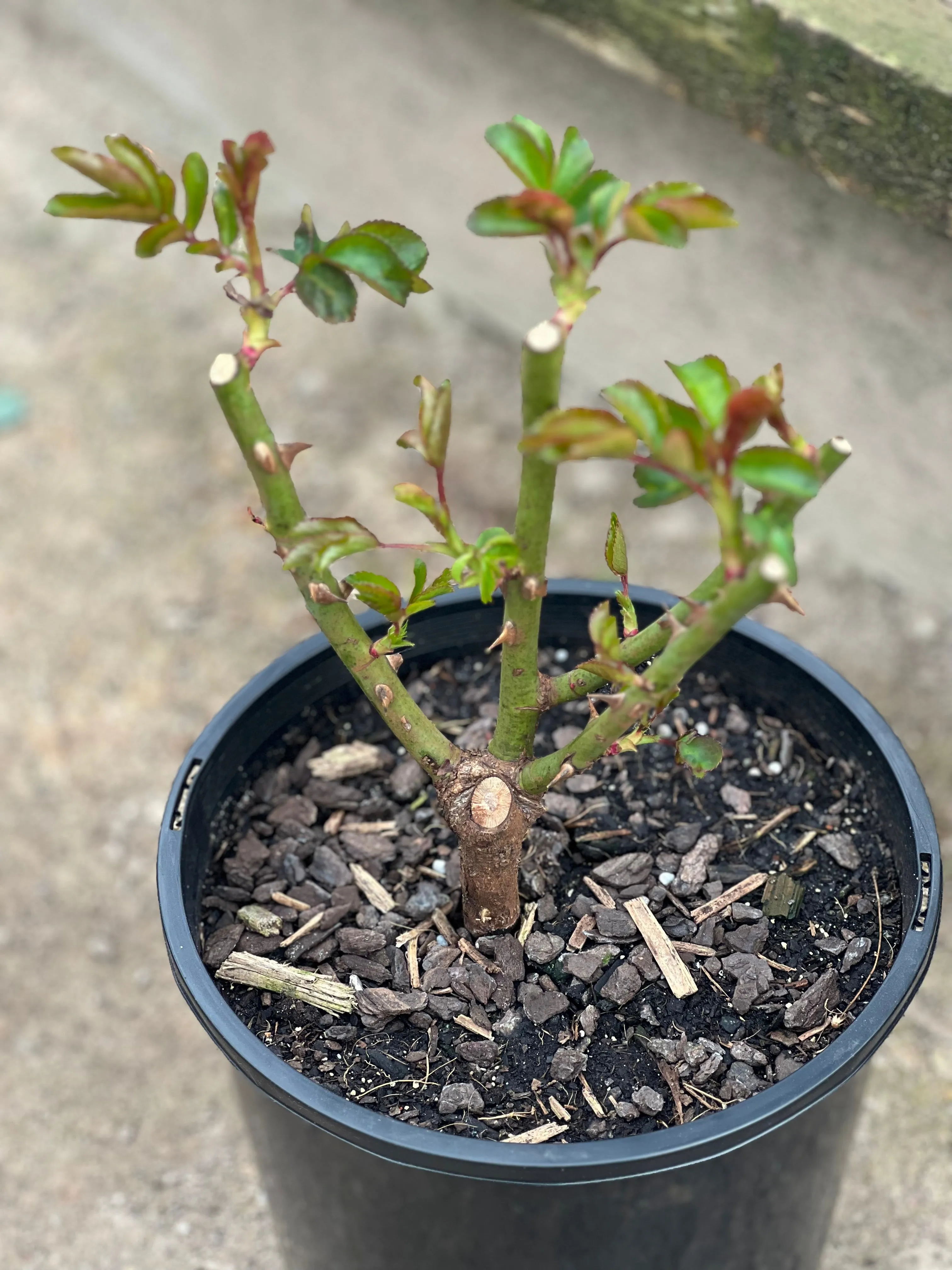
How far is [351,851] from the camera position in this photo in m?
1.16

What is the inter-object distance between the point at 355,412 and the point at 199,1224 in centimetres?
152

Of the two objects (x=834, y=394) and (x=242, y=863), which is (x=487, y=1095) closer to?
(x=242, y=863)

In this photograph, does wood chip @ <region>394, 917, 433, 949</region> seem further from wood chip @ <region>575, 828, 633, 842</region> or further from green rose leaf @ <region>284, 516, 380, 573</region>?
green rose leaf @ <region>284, 516, 380, 573</region>

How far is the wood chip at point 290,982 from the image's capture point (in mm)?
1009

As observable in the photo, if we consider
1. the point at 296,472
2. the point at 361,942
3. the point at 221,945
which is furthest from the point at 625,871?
the point at 296,472

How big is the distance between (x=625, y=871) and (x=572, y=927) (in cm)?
8

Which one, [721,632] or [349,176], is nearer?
[721,632]

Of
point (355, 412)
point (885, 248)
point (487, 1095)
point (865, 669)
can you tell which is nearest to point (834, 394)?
point (885, 248)

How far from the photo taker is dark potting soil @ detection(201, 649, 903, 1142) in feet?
3.17

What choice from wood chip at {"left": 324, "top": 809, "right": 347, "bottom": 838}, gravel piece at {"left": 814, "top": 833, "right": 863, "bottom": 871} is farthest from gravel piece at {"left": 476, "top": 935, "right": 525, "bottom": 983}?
gravel piece at {"left": 814, "top": 833, "right": 863, "bottom": 871}

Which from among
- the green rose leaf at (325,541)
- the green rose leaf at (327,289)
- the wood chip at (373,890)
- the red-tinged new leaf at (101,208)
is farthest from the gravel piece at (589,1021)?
A: the red-tinged new leaf at (101,208)

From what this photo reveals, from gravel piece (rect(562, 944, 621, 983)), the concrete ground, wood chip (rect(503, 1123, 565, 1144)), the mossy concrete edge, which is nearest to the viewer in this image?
wood chip (rect(503, 1123, 565, 1144))

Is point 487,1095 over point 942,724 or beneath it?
over

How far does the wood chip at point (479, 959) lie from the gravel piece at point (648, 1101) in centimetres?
15
